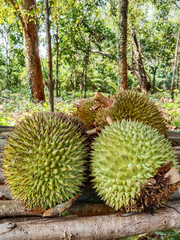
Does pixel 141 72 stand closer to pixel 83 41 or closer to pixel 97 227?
pixel 83 41

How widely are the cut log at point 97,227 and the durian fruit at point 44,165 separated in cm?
11

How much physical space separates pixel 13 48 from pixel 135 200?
497 inches

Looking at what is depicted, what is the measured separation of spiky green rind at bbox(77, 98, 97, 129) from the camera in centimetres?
182

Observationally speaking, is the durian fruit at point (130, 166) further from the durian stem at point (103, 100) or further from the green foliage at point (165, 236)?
the durian stem at point (103, 100)

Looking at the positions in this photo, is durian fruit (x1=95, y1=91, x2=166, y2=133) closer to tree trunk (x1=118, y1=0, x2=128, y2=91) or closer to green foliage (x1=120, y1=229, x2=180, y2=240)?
green foliage (x1=120, y1=229, x2=180, y2=240)

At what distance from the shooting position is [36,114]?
1.32 m

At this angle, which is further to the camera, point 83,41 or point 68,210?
point 83,41

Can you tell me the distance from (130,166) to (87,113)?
0.95 m

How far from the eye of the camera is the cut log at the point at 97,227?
3.39ft

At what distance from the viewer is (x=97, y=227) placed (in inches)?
42.2

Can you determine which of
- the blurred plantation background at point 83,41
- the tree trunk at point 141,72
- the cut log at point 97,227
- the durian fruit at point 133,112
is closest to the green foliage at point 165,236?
the cut log at point 97,227

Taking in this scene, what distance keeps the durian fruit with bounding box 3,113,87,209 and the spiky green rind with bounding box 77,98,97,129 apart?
0.64 meters

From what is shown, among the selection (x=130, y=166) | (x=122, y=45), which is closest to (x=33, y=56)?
(x=122, y=45)

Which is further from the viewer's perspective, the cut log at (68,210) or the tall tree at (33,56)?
the tall tree at (33,56)
